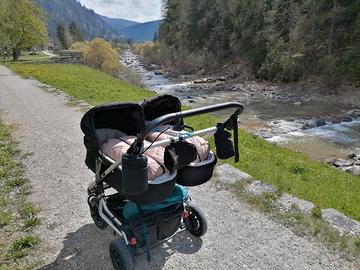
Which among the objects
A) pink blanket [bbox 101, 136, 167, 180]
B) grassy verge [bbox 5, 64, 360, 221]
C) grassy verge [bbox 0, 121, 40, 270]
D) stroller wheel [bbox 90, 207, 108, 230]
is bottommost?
grassy verge [bbox 5, 64, 360, 221]

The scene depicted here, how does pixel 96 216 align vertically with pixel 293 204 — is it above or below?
above

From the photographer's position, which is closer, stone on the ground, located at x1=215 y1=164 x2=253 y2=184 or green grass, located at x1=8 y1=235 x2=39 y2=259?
green grass, located at x1=8 y1=235 x2=39 y2=259

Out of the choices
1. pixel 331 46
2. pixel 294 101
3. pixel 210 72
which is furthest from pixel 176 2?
pixel 294 101

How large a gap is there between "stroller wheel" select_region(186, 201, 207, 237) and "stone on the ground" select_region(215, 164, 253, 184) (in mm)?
1765

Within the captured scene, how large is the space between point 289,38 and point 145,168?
115ft

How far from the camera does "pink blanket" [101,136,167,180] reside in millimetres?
2893

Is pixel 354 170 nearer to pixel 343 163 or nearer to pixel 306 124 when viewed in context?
pixel 343 163

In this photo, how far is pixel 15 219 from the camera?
471 centimetres

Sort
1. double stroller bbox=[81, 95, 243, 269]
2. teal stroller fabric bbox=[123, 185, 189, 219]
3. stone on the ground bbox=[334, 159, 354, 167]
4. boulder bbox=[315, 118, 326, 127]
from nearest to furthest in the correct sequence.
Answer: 1. double stroller bbox=[81, 95, 243, 269]
2. teal stroller fabric bbox=[123, 185, 189, 219]
3. stone on the ground bbox=[334, 159, 354, 167]
4. boulder bbox=[315, 118, 326, 127]

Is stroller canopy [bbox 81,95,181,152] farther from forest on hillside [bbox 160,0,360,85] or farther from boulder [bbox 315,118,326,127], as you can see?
forest on hillside [bbox 160,0,360,85]

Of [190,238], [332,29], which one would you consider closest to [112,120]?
[190,238]

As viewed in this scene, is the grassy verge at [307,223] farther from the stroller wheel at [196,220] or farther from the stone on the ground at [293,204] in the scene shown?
the stroller wheel at [196,220]

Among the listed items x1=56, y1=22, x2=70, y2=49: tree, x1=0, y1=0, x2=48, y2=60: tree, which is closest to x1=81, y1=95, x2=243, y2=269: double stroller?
x1=0, y1=0, x2=48, y2=60: tree

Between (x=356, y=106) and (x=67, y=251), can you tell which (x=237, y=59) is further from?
(x=67, y=251)
